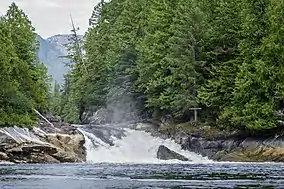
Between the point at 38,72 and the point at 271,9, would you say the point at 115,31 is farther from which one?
the point at 271,9

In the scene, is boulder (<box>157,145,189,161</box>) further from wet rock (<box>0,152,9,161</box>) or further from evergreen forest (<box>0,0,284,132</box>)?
wet rock (<box>0,152,9,161</box>)

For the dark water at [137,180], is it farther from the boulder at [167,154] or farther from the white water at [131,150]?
the white water at [131,150]

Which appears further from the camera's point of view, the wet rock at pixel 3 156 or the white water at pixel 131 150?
the white water at pixel 131 150

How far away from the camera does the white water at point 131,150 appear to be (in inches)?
2085

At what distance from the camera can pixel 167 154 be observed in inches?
2079

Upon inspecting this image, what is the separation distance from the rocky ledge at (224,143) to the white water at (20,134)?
1356cm

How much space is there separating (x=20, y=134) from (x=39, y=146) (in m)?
2.97

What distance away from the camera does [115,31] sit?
8475cm

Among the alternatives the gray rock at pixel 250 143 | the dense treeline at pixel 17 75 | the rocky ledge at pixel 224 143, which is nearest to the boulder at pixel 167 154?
the rocky ledge at pixel 224 143

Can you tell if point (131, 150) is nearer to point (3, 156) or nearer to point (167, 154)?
point (167, 154)

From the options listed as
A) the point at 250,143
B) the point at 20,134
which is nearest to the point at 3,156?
the point at 20,134

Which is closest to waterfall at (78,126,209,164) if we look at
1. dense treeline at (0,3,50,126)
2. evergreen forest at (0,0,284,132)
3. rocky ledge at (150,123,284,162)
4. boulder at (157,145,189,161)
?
boulder at (157,145,189,161)

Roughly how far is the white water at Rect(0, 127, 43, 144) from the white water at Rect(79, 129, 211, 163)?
5.36 m

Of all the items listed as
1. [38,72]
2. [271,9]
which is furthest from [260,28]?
[38,72]
